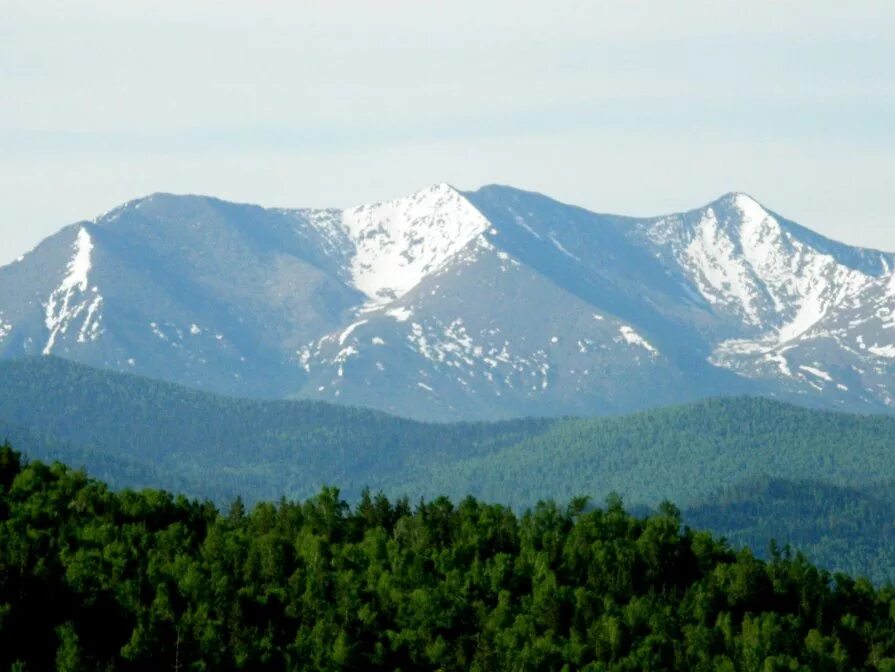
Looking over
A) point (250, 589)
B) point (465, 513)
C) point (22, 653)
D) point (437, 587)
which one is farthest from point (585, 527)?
point (22, 653)

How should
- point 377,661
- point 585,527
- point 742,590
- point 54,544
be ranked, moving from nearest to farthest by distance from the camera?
point 377,661
point 54,544
point 742,590
point 585,527

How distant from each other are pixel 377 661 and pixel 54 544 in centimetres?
2606

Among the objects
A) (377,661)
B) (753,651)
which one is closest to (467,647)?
(377,661)

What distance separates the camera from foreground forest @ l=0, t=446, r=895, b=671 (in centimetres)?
13988

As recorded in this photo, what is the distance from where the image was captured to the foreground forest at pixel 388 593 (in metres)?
140

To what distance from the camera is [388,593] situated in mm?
155375

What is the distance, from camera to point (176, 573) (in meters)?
152

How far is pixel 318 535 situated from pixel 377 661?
29894mm

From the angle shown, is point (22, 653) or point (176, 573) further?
point (176, 573)

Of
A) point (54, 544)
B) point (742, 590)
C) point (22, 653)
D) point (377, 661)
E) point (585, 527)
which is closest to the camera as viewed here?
point (22, 653)

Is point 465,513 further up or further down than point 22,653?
further up

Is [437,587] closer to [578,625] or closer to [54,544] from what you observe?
[578,625]

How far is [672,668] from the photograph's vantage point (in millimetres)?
147625

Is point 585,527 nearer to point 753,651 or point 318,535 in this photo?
point 318,535
